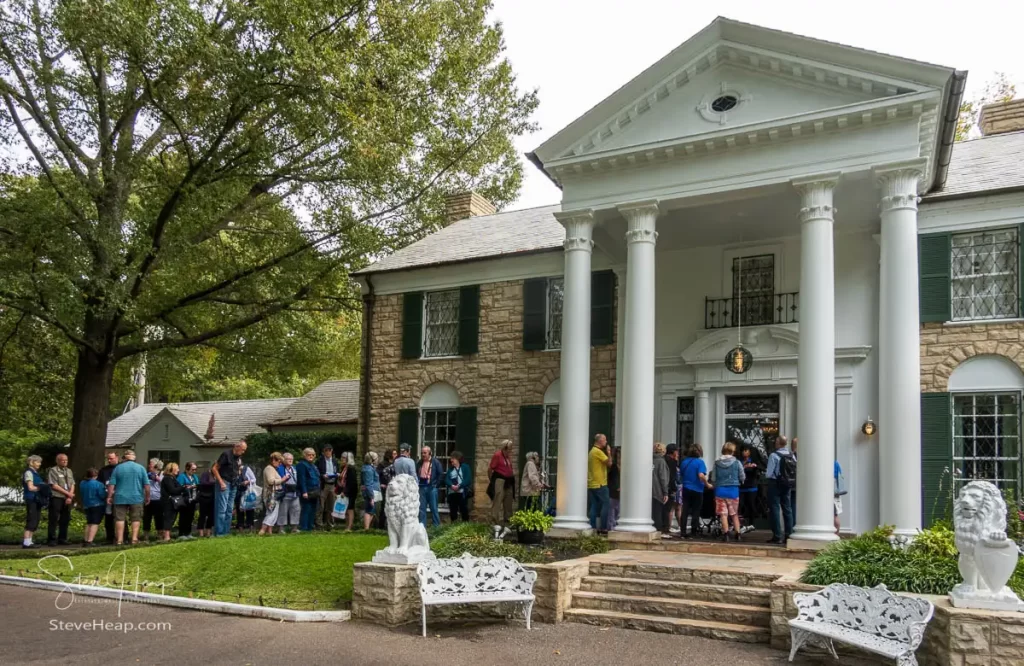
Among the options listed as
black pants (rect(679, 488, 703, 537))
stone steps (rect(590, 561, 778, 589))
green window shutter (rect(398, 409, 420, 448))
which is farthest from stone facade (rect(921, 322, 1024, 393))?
green window shutter (rect(398, 409, 420, 448))

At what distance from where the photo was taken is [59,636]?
8039mm

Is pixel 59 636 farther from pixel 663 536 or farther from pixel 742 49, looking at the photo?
pixel 742 49

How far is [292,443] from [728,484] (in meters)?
13.4

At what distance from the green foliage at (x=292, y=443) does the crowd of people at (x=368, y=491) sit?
502 cm

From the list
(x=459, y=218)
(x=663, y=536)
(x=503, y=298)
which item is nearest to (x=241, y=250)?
(x=459, y=218)

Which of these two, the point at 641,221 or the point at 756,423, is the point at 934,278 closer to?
the point at 756,423

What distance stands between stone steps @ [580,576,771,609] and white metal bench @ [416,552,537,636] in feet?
3.13

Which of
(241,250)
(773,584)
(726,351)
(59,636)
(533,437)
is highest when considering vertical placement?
(241,250)

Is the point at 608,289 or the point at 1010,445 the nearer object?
the point at 1010,445

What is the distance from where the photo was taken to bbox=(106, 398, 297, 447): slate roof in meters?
29.7

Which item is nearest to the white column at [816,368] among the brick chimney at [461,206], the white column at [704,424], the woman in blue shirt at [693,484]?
the woman in blue shirt at [693,484]

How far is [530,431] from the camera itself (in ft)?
52.3

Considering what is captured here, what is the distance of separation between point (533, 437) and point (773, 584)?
8.02 meters

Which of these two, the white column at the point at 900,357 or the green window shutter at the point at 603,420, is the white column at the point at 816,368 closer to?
the white column at the point at 900,357
